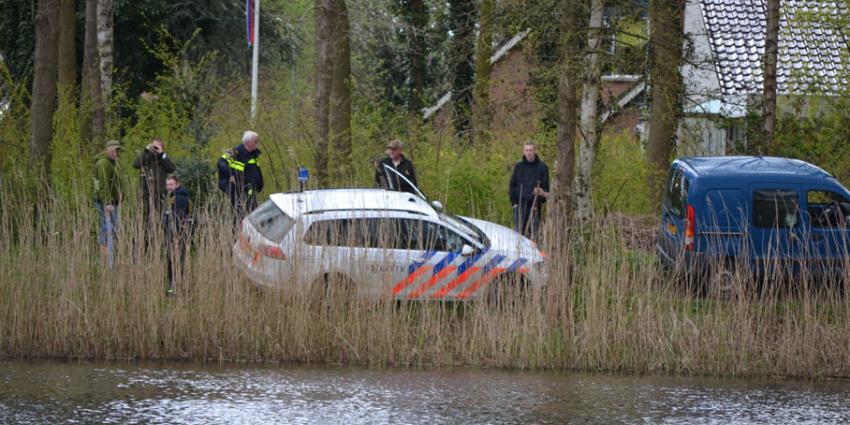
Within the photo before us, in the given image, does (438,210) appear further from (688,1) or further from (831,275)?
(688,1)

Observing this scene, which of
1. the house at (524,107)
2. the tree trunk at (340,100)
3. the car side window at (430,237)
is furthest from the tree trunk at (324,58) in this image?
the car side window at (430,237)

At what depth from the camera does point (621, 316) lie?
40.3ft

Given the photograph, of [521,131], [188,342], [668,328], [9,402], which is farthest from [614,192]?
[9,402]

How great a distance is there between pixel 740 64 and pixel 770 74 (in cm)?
1167

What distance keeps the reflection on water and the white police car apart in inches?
38.1

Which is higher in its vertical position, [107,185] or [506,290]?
[107,185]

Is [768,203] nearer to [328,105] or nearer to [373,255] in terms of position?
[373,255]

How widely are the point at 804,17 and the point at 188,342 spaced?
14683 millimetres

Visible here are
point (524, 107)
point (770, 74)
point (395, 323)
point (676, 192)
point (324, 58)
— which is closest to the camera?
point (395, 323)

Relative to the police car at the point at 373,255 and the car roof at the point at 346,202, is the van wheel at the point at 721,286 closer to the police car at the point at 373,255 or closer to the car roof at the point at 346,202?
the police car at the point at 373,255

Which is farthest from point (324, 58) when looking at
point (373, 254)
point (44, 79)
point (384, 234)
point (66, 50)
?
point (373, 254)

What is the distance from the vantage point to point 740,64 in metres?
31.9

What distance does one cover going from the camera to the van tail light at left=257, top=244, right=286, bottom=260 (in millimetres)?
12758

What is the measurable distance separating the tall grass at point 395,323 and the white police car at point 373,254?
0.61 feet
